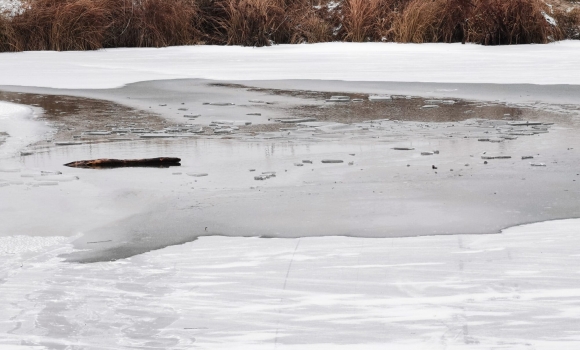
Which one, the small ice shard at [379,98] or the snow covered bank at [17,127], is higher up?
the small ice shard at [379,98]

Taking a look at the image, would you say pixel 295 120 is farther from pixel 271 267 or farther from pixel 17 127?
pixel 271 267

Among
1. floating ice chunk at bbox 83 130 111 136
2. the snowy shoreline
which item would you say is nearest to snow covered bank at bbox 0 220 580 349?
the snowy shoreline

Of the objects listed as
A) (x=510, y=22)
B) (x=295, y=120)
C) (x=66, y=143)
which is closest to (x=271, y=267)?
(x=66, y=143)

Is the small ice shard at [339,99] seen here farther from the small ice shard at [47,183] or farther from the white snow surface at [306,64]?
the small ice shard at [47,183]

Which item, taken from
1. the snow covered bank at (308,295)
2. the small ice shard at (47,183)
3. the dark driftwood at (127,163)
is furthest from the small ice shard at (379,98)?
the snow covered bank at (308,295)

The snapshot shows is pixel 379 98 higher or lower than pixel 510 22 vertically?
lower

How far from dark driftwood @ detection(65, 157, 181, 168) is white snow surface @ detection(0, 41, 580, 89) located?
5178 millimetres

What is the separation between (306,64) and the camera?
12.9m

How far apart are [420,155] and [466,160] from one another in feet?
1.01

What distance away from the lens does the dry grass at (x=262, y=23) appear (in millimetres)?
15031

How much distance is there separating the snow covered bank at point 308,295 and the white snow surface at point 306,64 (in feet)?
23.3

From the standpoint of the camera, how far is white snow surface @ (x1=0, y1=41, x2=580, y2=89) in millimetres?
11008

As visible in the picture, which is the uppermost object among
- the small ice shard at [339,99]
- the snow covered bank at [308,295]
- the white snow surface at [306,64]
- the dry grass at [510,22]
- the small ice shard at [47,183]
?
the dry grass at [510,22]

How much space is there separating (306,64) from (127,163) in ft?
25.5
